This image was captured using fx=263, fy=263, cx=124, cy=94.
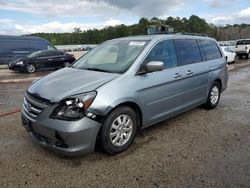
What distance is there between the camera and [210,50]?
19.6 ft

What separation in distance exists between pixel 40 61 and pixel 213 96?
11.5 meters

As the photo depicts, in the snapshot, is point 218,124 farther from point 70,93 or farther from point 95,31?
point 95,31

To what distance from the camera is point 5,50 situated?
17.7 m

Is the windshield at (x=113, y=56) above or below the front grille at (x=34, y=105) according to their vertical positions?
above

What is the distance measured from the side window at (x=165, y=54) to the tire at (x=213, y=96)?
1.65m

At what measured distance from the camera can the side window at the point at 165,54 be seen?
169 inches

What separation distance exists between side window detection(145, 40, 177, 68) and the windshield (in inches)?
7.9

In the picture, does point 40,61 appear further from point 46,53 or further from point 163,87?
point 163,87

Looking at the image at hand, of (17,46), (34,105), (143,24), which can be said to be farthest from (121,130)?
(143,24)

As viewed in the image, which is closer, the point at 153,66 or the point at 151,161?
the point at 151,161

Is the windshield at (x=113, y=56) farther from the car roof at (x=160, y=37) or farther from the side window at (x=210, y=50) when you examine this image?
the side window at (x=210, y=50)

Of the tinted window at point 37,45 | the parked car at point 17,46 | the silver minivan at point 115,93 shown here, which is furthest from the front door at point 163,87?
the tinted window at point 37,45

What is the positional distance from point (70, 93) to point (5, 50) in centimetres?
1635

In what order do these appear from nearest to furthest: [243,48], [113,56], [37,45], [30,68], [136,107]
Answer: [136,107] → [113,56] → [30,68] → [37,45] → [243,48]
